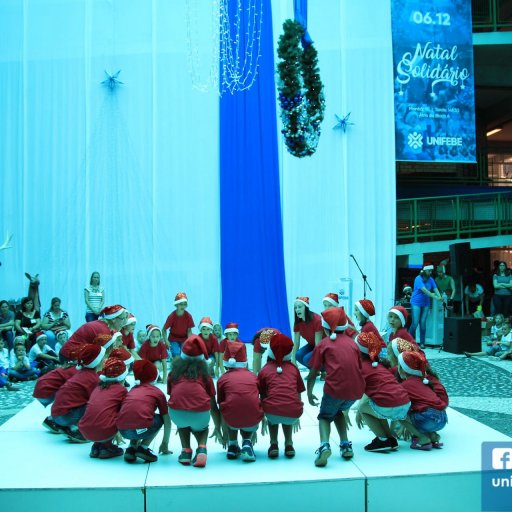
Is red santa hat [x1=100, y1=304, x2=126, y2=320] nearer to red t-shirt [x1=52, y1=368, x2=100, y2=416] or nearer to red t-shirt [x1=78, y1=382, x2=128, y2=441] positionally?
red t-shirt [x1=52, y1=368, x2=100, y2=416]

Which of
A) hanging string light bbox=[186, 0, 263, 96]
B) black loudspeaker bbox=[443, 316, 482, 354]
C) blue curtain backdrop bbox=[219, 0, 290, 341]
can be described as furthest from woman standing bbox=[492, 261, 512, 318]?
hanging string light bbox=[186, 0, 263, 96]

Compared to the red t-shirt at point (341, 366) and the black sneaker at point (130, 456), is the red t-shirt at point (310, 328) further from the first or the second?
the black sneaker at point (130, 456)

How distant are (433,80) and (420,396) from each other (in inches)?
394

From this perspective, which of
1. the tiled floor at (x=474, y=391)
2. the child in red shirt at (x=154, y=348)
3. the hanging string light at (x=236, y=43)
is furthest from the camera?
the hanging string light at (x=236, y=43)

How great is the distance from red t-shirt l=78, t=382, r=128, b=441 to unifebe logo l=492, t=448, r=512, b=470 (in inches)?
112

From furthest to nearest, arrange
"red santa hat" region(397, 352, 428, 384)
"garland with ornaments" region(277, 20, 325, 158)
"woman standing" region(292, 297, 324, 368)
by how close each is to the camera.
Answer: "woman standing" region(292, 297, 324, 368) → "garland with ornaments" region(277, 20, 325, 158) → "red santa hat" region(397, 352, 428, 384)

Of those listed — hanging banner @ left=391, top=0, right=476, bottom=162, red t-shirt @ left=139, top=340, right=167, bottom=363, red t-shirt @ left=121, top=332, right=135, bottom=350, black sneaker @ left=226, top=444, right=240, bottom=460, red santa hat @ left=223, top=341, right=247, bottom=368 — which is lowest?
black sneaker @ left=226, top=444, right=240, bottom=460

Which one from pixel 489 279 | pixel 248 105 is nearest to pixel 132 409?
pixel 248 105

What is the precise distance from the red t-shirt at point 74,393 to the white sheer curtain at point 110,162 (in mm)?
6999

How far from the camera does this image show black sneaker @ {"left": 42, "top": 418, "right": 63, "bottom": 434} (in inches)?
229

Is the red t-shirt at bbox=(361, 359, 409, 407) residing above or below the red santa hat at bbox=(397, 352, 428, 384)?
below

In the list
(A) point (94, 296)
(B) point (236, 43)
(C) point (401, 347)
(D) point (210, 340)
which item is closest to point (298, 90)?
(D) point (210, 340)

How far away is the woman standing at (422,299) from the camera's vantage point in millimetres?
11453

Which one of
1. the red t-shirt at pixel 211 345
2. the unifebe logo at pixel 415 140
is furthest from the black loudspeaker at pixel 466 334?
the red t-shirt at pixel 211 345
